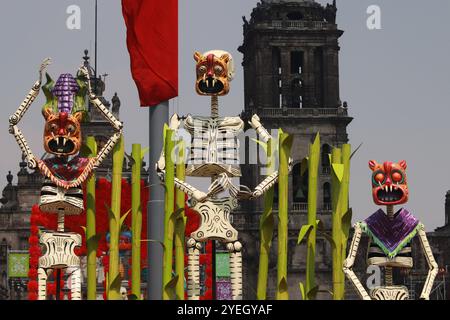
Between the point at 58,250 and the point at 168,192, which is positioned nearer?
the point at 168,192

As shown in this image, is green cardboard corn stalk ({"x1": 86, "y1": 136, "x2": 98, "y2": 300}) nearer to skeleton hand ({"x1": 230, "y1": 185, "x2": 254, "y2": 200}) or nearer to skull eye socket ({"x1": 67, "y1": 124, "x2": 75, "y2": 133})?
skull eye socket ({"x1": 67, "y1": 124, "x2": 75, "y2": 133})

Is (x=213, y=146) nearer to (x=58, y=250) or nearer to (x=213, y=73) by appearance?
(x=213, y=73)

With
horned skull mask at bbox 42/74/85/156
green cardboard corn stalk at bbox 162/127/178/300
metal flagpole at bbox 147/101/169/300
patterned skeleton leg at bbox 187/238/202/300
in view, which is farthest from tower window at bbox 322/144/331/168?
patterned skeleton leg at bbox 187/238/202/300

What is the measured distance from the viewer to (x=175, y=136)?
19.0 m

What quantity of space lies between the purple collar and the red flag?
3.52 metres

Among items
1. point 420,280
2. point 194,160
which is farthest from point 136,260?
point 420,280

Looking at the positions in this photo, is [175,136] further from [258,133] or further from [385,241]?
[385,241]

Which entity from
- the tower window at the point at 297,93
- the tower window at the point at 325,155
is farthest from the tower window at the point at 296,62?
the tower window at the point at 325,155

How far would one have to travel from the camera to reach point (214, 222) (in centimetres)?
1872

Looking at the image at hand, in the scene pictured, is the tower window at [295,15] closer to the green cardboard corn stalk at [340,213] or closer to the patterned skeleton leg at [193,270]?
the green cardboard corn stalk at [340,213]

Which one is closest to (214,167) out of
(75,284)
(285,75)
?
(75,284)

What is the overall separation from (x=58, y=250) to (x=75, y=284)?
0.58 meters

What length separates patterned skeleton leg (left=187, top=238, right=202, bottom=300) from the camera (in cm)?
1847

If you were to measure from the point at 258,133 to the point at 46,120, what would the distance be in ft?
10.5
